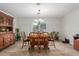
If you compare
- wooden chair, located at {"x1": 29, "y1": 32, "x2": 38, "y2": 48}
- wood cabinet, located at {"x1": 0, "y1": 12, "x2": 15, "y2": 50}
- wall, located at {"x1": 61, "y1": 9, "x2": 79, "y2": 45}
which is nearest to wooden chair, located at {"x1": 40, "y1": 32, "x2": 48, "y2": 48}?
wooden chair, located at {"x1": 29, "y1": 32, "x2": 38, "y2": 48}

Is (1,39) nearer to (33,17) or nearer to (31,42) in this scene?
(31,42)

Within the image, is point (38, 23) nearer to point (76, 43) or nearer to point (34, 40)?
point (34, 40)

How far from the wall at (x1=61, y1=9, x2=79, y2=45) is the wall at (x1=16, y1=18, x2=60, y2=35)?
0.21 meters

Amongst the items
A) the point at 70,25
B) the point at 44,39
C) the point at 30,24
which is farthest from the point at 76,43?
the point at 30,24

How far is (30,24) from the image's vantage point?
11.5ft

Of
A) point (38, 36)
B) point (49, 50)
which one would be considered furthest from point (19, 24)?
point (49, 50)

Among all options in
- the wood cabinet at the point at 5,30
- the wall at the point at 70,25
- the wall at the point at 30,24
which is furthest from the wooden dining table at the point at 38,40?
the wood cabinet at the point at 5,30

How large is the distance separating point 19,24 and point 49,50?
48.9 inches

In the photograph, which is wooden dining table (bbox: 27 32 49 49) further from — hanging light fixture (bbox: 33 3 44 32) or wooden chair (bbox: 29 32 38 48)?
hanging light fixture (bbox: 33 3 44 32)

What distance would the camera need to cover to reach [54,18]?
3512mm

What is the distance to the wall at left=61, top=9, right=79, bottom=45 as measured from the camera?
3660 millimetres

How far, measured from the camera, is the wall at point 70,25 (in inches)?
144

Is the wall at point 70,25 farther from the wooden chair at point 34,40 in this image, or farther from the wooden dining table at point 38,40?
the wooden chair at point 34,40

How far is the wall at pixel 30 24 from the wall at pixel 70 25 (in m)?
0.21
